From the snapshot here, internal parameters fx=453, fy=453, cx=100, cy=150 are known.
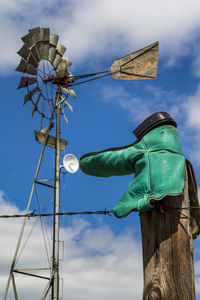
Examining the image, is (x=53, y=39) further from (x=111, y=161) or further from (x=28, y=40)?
(x=111, y=161)

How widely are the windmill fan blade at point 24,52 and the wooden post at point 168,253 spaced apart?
611 inches

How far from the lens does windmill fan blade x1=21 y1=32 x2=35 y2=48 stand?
722 inches

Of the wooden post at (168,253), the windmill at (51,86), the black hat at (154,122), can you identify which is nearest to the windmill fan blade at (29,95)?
the windmill at (51,86)

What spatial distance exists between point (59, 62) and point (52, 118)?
8.09 feet

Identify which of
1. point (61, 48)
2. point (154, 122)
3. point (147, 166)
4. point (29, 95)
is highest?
point (61, 48)

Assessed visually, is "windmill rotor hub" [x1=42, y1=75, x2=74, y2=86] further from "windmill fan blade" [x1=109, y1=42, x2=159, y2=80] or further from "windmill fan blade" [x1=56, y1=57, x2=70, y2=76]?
"windmill fan blade" [x1=109, y1=42, x2=159, y2=80]

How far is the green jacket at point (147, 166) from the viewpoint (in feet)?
13.1

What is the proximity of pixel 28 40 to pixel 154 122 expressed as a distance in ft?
49.8

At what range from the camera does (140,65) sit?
5156 millimetres

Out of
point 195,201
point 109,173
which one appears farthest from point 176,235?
point 109,173

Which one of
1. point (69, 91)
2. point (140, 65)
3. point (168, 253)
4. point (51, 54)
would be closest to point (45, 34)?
point (51, 54)

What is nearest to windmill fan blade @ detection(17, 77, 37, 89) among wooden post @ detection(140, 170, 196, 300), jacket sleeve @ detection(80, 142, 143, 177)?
jacket sleeve @ detection(80, 142, 143, 177)

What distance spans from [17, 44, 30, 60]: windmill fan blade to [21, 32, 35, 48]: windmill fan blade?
148 mm

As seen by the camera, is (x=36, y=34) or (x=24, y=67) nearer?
(x=36, y=34)
